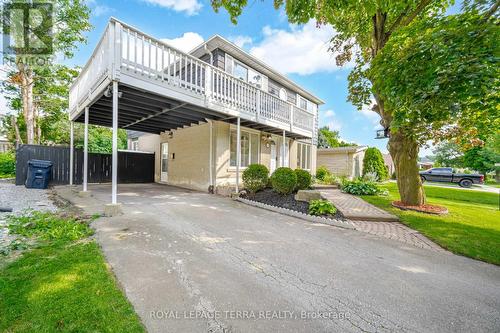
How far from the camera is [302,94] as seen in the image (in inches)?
588

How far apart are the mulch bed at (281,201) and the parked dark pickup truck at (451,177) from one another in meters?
19.1

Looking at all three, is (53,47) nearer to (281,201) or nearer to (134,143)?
(134,143)

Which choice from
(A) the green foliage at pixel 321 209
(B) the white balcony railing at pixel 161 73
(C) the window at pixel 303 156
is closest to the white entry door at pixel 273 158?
(B) the white balcony railing at pixel 161 73

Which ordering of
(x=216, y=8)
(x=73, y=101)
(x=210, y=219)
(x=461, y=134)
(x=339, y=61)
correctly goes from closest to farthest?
1. (x=216, y=8)
2. (x=210, y=219)
3. (x=461, y=134)
4. (x=73, y=101)
5. (x=339, y=61)

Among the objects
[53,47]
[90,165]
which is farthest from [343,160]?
[53,47]

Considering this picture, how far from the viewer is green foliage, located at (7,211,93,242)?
3623mm

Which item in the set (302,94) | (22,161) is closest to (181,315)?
(22,161)

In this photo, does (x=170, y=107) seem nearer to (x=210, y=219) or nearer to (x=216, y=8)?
(x=216, y=8)

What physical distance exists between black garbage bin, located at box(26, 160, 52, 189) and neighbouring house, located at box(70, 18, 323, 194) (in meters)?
2.27

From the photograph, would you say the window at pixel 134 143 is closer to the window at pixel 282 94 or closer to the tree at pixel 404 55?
the window at pixel 282 94

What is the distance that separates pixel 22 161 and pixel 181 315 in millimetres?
11877

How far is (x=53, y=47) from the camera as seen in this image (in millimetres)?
13656

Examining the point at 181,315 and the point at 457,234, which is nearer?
the point at 181,315

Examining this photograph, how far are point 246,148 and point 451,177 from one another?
796 inches
